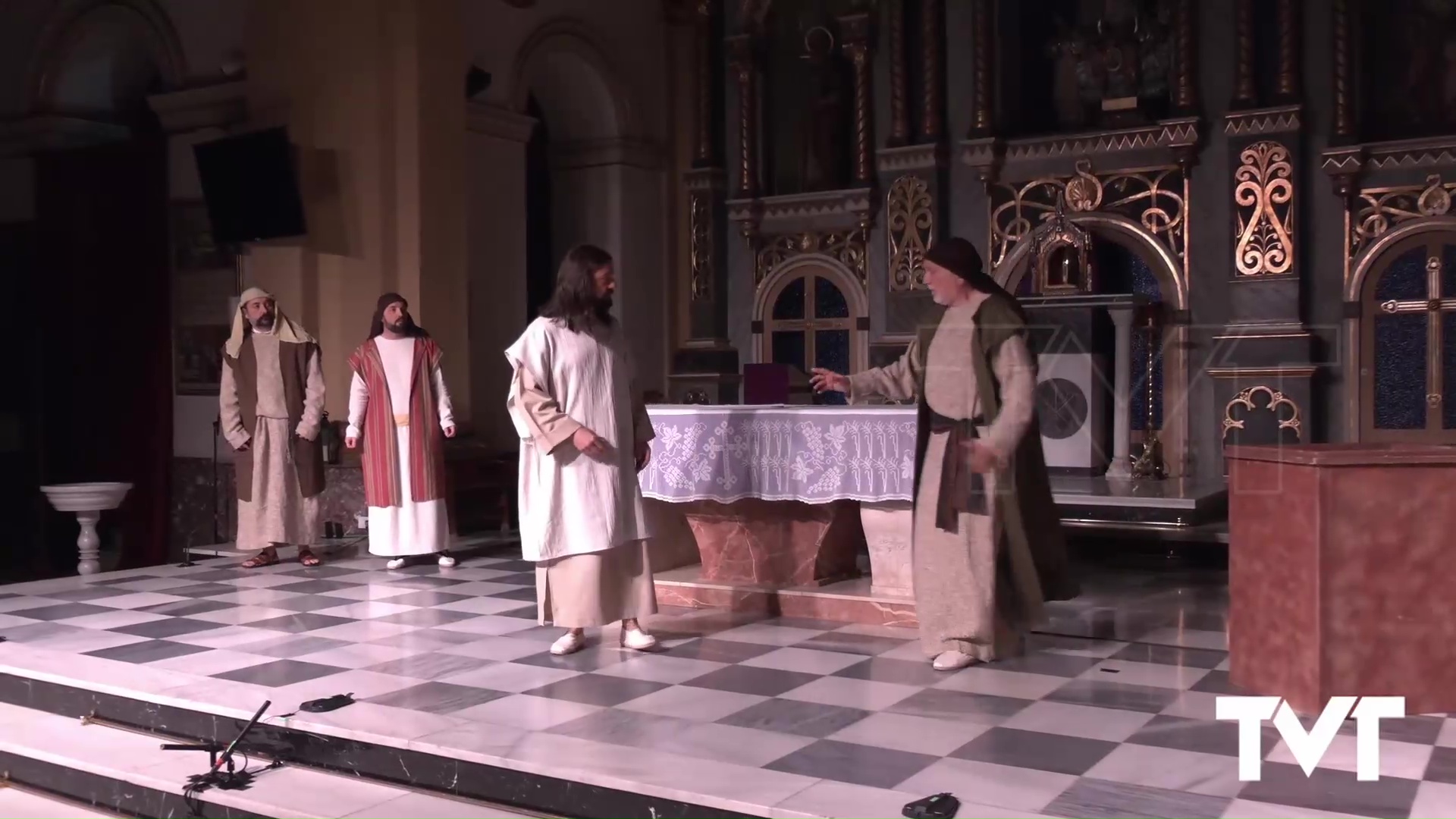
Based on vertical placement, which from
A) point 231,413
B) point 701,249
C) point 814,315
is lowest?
point 231,413

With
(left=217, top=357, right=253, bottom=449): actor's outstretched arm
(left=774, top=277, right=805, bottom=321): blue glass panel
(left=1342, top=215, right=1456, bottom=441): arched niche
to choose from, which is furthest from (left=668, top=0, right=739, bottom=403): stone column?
(left=1342, top=215, right=1456, bottom=441): arched niche

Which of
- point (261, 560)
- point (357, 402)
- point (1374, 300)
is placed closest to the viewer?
point (357, 402)

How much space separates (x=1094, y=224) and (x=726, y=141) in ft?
11.2

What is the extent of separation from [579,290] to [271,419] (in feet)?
10.8

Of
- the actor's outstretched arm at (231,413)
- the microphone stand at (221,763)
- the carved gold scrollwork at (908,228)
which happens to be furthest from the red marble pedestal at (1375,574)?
the carved gold scrollwork at (908,228)

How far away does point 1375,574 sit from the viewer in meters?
3.84

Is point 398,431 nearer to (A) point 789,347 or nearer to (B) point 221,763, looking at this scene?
(B) point 221,763

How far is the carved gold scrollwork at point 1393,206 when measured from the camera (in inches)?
344

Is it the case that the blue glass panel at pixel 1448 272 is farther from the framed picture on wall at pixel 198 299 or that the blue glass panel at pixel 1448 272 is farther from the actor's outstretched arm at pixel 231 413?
the framed picture on wall at pixel 198 299

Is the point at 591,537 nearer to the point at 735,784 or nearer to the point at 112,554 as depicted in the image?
the point at 735,784

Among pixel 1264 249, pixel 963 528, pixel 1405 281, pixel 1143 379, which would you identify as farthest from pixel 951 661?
pixel 1405 281

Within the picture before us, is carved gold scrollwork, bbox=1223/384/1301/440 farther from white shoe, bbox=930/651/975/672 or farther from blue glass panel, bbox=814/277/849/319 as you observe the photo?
white shoe, bbox=930/651/975/672

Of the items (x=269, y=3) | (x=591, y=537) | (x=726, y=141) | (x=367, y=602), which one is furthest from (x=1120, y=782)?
(x=726, y=141)

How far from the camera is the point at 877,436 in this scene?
5.54 meters
